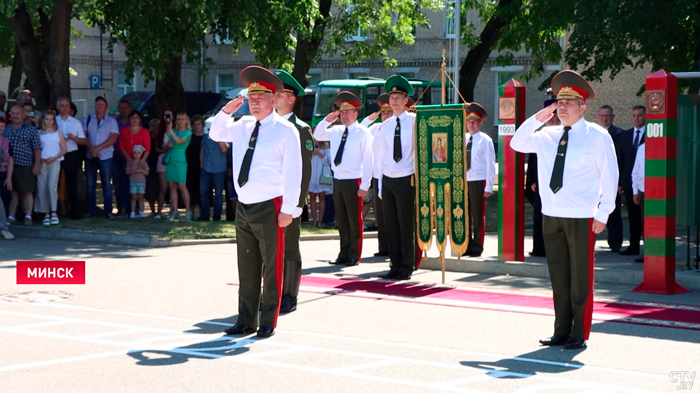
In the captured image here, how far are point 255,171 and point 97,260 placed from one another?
18.9 ft

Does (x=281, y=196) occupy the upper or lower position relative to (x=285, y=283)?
upper

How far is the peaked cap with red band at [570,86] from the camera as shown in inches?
344

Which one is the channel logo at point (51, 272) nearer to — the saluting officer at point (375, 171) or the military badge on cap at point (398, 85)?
the saluting officer at point (375, 171)

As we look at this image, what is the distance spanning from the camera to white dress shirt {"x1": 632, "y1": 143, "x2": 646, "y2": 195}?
14.1 metres

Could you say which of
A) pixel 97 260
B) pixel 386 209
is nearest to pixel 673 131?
pixel 386 209

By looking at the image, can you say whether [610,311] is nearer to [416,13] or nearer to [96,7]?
[96,7]

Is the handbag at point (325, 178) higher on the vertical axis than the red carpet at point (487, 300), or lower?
higher

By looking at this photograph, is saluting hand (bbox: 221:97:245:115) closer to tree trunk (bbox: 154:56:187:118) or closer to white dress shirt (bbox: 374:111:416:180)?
white dress shirt (bbox: 374:111:416:180)

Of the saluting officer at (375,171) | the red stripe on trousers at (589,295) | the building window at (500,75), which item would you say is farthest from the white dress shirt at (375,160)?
the building window at (500,75)

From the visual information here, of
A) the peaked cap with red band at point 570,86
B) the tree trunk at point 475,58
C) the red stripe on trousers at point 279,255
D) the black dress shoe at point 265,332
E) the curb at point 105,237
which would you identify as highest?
the tree trunk at point 475,58

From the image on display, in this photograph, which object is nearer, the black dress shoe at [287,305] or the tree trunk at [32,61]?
the black dress shoe at [287,305]

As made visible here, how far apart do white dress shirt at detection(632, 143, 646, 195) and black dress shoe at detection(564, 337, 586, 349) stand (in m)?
5.91

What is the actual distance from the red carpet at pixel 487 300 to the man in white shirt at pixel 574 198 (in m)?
1.44

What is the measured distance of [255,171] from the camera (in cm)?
895
